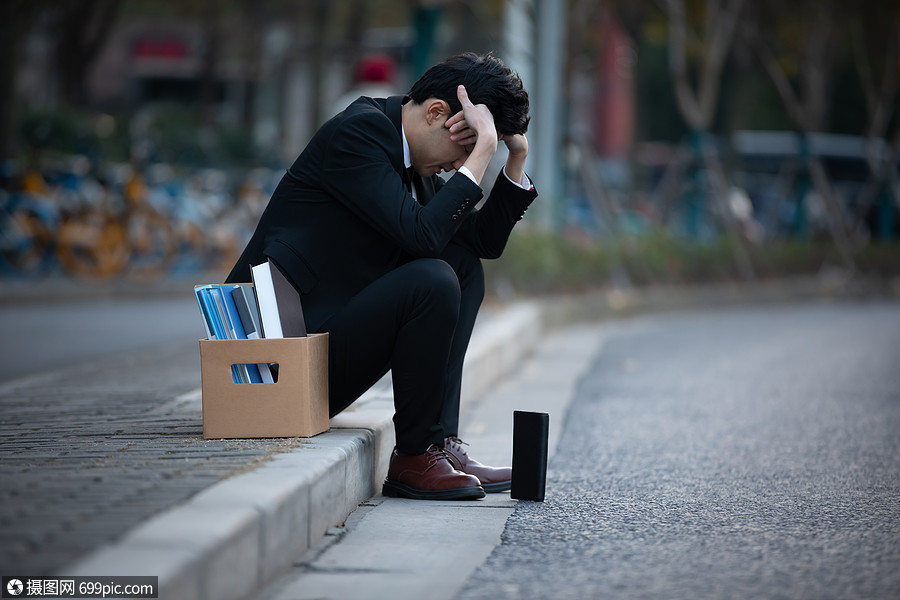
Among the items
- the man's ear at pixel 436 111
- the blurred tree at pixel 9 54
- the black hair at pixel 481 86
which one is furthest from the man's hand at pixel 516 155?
the blurred tree at pixel 9 54

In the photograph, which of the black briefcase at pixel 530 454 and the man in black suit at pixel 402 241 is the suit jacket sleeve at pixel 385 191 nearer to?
the man in black suit at pixel 402 241

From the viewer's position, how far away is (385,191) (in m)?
3.91

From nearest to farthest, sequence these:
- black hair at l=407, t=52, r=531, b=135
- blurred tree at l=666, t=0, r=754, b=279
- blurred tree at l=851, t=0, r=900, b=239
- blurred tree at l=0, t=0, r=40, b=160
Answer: black hair at l=407, t=52, r=531, b=135, blurred tree at l=0, t=0, r=40, b=160, blurred tree at l=666, t=0, r=754, b=279, blurred tree at l=851, t=0, r=900, b=239

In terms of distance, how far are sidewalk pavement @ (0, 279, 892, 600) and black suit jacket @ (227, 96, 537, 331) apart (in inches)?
20.3

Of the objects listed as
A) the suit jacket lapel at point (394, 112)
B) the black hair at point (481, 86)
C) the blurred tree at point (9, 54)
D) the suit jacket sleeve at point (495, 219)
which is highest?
the blurred tree at point (9, 54)

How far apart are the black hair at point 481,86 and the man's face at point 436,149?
0.07 meters

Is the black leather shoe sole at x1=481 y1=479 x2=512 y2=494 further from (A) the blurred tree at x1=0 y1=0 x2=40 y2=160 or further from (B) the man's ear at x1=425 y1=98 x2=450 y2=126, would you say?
(A) the blurred tree at x1=0 y1=0 x2=40 y2=160

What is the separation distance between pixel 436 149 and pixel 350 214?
13.4 inches

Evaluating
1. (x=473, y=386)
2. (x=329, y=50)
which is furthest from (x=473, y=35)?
(x=329, y=50)

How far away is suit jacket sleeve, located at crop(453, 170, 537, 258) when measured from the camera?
4.38 metres

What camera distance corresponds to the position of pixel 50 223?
13906 mm

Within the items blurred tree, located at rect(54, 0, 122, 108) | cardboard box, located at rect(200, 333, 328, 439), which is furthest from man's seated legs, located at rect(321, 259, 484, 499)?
blurred tree, located at rect(54, 0, 122, 108)

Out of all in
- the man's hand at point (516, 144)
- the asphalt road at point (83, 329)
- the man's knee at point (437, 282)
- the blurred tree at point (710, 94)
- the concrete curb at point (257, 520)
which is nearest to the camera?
the concrete curb at point (257, 520)

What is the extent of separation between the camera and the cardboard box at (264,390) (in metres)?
3.80
